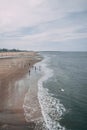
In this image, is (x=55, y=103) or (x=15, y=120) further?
(x=55, y=103)

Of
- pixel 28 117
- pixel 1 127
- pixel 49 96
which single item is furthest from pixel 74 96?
pixel 1 127

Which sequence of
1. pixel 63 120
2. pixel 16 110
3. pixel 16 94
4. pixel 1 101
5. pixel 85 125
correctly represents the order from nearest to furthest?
pixel 85 125 < pixel 63 120 < pixel 16 110 < pixel 1 101 < pixel 16 94

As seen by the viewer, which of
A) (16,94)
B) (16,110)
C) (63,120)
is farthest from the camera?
(16,94)

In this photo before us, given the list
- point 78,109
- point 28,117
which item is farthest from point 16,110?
point 78,109

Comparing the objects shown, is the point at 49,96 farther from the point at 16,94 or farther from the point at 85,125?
the point at 85,125

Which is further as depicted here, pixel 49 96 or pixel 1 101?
pixel 49 96

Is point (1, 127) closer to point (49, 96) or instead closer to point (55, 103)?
point (55, 103)

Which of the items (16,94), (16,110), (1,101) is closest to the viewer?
(16,110)

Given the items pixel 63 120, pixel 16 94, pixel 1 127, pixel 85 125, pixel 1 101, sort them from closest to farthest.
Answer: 1. pixel 1 127
2. pixel 85 125
3. pixel 63 120
4. pixel 1 101
5. pixel 16 94
